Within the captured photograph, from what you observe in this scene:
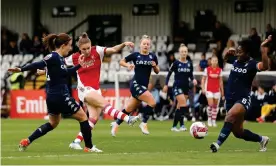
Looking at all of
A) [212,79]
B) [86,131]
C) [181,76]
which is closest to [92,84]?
[86,131]

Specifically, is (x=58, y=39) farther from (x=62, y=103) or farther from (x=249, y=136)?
(x=249, y=136)

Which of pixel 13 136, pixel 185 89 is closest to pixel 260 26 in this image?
pixel 185 89

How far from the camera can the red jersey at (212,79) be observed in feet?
96.9

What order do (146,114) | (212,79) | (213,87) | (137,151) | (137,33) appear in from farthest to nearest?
(137,33), (212,79), (213,87), (146,114), (137,151)

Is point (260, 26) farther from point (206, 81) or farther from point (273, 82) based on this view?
point (206, 81)

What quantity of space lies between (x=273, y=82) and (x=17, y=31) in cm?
1851

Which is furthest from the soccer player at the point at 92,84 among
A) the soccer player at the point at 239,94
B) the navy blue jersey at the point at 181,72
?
the navy blue jersey at the point at 181,72

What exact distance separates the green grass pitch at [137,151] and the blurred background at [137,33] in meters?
10.3

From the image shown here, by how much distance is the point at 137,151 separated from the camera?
58.2ft

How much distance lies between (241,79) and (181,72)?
31.5 feet

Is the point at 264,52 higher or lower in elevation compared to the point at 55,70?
higher

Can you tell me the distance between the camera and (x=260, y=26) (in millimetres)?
41062

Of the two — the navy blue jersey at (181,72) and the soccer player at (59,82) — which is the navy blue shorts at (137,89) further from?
the soccer player at (59,82)

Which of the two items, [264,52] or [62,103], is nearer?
[264,52]
